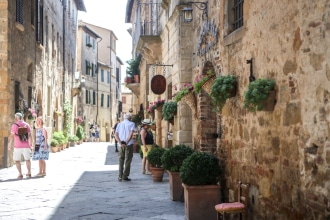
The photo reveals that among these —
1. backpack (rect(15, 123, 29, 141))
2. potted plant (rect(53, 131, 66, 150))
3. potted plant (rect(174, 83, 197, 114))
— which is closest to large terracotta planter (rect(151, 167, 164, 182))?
potted plant (rect(174, 83, 197, 114))

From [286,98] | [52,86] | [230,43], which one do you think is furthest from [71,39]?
[286,98]

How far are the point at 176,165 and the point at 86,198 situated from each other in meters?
1.81

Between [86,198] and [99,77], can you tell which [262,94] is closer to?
[86,198]

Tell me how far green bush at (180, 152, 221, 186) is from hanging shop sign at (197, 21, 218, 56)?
8.58ft

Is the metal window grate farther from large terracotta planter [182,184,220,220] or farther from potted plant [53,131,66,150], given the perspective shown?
potted plant [53,131,66,150]

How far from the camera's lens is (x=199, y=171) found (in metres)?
6.79

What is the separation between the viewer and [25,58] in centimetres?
1739

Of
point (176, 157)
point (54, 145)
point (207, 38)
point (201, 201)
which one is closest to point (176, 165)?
point (176, 157)

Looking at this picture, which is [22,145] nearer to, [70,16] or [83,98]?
[70,16]

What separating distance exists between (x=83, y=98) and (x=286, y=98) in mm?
38568

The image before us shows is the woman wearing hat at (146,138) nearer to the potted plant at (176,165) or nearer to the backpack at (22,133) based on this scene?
the backpack at (22,133)

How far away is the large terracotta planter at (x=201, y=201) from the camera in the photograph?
21.7 ft

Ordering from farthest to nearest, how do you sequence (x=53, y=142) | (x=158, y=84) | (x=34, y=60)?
(x=53, y=142) → (x=34, y=60) → (x=158, y=84)

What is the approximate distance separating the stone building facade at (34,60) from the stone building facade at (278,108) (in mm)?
7811
